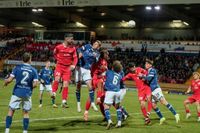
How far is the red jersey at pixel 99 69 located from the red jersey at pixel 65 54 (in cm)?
163

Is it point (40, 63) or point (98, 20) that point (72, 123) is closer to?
point (40, 63)

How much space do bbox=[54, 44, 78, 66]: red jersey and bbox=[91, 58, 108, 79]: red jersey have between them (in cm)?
163

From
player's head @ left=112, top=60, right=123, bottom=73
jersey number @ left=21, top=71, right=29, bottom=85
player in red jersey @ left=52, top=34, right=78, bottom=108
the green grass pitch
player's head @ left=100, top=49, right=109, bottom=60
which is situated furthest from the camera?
player in red jersey @ left=52, top=34, right=78, bottom=108

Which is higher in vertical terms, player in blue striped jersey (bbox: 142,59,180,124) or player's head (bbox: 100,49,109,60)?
player's head (bbox: 100,49,109,60)

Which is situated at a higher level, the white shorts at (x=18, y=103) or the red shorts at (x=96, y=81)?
the red shorts at (x=96, y=81)

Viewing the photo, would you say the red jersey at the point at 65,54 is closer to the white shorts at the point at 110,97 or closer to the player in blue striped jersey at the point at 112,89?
the player in blue striped jersey at the point at 112,89

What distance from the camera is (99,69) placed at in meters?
15.9

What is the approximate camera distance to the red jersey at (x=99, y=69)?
1584cm

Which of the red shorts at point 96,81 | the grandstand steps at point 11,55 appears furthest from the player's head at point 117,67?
the grandstand steps at point 11,55

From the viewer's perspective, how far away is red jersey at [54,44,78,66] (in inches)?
684

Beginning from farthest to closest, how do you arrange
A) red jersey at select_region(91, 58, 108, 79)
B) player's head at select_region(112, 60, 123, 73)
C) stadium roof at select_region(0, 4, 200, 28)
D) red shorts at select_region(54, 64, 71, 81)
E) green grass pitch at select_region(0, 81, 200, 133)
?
stadium roof at select_region(0, 4, 200, 28), red shorts at select_region(54, 64, 71, 81), red jersey at select_region(91, 58, 108, 79), player's head at select_region(112, 60, 123, 73), green grass pitch at select_region(0, 81, 200, 133)

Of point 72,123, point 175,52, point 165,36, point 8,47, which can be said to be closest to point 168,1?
point 175,52

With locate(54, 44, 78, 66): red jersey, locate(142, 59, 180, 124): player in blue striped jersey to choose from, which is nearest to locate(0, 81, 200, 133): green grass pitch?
locate(142, 59, 180, 124): player in blue striped jersey

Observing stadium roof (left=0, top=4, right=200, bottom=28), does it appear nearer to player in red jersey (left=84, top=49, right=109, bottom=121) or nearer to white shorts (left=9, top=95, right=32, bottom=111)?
player in red jersey (left=84, top=49, right=109, bottom=121)
